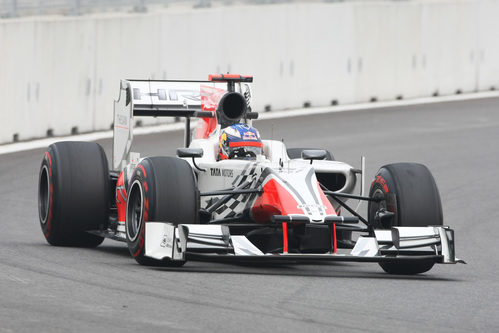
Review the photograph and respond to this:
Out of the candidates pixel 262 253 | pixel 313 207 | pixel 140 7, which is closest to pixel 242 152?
pixel 313 207

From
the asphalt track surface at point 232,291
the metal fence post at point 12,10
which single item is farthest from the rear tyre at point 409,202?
the metal fence post at point 12,10

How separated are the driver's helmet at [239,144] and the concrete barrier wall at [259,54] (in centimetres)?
965

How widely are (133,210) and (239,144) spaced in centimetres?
141

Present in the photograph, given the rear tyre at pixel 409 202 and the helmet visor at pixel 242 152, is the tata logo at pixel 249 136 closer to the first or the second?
the helmet visor at pixel 242 152

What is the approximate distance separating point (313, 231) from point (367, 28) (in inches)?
751

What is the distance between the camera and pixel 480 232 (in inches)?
611

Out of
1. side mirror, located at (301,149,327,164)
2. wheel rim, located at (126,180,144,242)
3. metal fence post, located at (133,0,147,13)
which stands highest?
metal fence post, located at (133,0,147,13)

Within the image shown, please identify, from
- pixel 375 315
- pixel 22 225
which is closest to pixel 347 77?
pixel 22 225

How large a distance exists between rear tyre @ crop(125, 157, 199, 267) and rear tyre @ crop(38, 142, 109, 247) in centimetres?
164

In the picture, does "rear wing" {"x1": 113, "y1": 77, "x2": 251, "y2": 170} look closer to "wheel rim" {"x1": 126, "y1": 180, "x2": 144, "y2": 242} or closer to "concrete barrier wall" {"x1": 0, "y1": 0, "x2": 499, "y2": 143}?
"wheel rim" {"x1": 126, "y1": 180, "x2": 144, "y2": 242}

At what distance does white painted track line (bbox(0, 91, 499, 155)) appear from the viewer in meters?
21.9

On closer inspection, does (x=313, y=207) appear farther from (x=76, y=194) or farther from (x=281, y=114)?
(x=281, y=114)

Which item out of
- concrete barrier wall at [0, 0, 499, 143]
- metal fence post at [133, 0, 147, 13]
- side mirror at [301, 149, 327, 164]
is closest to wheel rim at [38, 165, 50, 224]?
side mirror at [301, 149, 327, 164]

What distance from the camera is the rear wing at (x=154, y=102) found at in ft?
47.1
